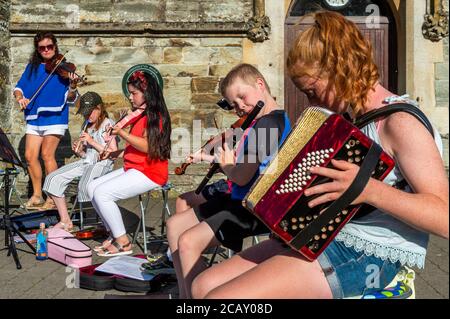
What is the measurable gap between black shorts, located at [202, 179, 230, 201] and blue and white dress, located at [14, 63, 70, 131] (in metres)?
3.74

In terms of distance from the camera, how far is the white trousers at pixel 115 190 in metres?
5.32

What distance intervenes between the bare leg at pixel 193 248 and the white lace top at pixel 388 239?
1.19 metres

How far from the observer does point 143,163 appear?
5.44 metres

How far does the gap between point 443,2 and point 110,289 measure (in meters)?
6.21

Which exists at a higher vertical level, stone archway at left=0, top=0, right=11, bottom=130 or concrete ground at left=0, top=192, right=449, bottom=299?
stone archway at left=0, top=0, right=11, bottom=130

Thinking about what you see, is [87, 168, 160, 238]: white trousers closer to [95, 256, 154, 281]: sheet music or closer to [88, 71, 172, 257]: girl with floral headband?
[88, 71, 172, 257]: girl with floral headband

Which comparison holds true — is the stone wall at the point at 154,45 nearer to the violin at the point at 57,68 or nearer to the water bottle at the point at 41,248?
the violin at the point at 57,68

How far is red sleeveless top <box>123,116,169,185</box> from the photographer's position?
543cm

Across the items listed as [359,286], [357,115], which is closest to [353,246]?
[359,286]

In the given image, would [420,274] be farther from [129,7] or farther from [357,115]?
[129,7]

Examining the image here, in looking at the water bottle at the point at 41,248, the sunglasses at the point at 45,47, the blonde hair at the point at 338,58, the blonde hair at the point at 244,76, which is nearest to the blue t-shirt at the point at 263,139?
the blonde hair at the point at 244,76

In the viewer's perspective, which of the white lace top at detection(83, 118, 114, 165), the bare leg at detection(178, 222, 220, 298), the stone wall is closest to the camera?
the bare leg at detection(178, 222, 220, 298)

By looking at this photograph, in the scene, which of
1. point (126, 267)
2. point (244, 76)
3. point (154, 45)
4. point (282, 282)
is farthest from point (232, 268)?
point (154, 45)

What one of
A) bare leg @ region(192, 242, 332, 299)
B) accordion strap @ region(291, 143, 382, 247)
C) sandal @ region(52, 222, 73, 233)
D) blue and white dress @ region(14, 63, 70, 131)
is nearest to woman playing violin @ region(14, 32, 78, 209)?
blue and white dress @ region(14, 63, 70, 131)
